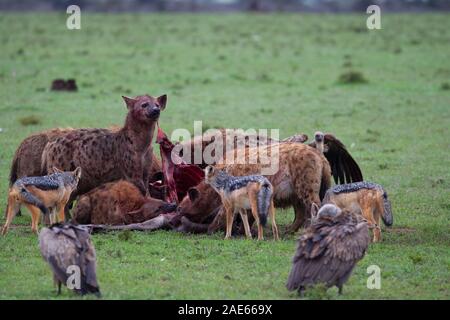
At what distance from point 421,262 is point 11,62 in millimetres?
18569

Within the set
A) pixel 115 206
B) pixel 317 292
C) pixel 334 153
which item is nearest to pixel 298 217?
pixel 334 153

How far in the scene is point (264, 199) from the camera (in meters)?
9.40

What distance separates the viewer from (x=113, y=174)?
35.8ft

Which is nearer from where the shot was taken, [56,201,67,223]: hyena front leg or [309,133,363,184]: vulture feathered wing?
[56,201,67,223]: hyena front leg

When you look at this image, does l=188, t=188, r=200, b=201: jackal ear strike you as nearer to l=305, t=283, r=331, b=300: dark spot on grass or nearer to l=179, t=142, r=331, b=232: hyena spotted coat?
l=179, t=142, r=331, b=232: hyena spotted coat

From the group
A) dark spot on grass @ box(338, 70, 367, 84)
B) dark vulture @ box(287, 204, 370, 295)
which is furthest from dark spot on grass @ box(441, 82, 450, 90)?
dark vulture @ box(287, 204, 370, 295)

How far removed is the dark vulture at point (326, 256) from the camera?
7.53m

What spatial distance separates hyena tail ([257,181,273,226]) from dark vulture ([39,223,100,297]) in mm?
2258

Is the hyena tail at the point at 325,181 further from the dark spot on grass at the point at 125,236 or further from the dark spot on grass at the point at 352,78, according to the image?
the dark spot on grass at the point at 352,78

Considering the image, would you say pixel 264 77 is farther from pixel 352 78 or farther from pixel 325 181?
pixel 325 181

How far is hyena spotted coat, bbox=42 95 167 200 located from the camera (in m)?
10.9

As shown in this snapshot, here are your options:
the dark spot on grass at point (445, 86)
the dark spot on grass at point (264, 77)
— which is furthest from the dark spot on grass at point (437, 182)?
the dark spot on grass at point (264, 77)

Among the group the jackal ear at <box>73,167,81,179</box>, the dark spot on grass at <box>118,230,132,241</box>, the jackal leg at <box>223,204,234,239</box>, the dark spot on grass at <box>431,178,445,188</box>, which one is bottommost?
the dark spot on grass at <box>118,230,132,241</box>

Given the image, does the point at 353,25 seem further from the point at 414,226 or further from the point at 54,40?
the point at 414,226
